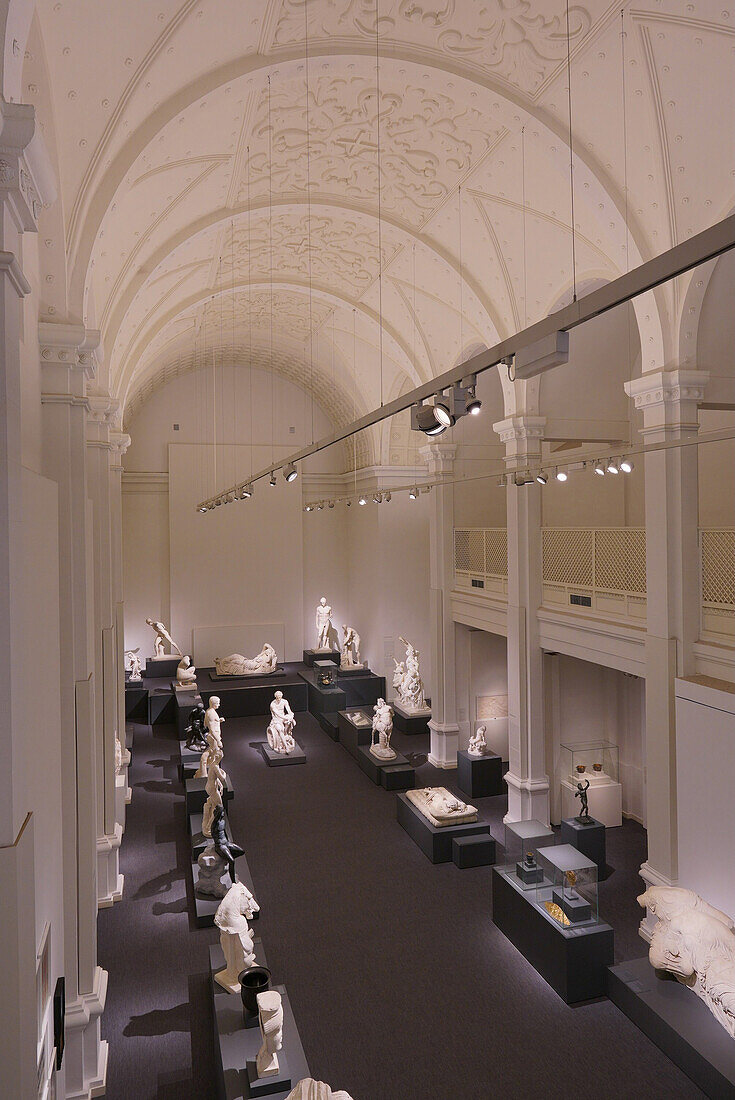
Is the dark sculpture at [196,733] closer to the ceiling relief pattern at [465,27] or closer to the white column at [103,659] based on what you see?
the white column at [103,659]

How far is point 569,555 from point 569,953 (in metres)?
5.72

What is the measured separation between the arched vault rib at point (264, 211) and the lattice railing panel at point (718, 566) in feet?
16.3

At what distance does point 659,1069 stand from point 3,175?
336 inches

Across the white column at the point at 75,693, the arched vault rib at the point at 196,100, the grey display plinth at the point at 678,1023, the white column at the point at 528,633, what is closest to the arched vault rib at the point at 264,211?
the white column at the point at 528,633

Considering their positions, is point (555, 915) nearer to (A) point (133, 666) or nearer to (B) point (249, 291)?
(B) point (249, 291)

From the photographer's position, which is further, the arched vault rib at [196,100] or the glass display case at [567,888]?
the glass display case at [567,888]

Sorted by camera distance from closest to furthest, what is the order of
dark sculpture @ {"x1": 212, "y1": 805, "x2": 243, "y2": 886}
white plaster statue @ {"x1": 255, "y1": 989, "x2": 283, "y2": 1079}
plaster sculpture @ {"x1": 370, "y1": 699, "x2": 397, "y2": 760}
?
white plaster statue @ {"x1": 255, "y1": 989, "x2": 283, "y2": 1079}
dark sculpture @ {"x1": 212, "y1": 805, "x2": 243, "y2": 886}
plaster sculpture @ {"x1": 370, "y1": 699, "x2": 397, "y2": 760}

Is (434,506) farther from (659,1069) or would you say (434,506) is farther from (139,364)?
(659,1069)

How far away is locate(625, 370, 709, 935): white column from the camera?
8.50 m

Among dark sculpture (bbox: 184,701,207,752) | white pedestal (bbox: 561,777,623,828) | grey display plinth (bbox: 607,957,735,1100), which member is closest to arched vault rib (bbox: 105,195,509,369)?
white pedestal (bbox: 561,777,623,828)

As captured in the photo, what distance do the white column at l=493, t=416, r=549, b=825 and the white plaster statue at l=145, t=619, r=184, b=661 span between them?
40.4 feet

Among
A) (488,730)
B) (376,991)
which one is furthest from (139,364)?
(376,991)

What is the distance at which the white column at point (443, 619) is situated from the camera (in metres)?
15.6

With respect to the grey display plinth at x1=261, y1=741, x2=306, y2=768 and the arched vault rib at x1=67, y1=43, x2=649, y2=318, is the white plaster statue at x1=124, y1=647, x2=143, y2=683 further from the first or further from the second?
the arched vault rib at x1=67, y1=43, x2=649, y2=318
